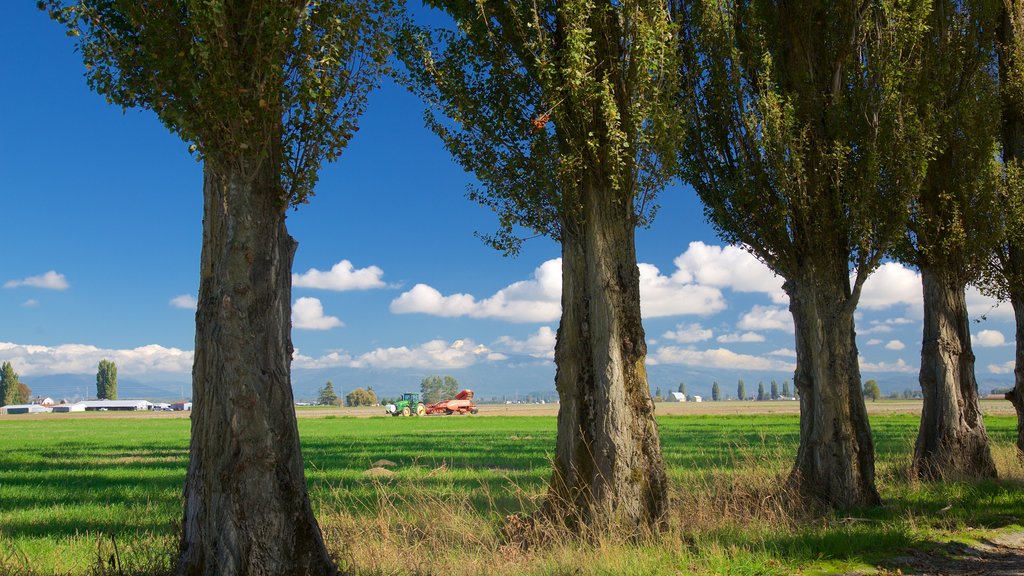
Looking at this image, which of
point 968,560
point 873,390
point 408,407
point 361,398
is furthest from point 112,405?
point 968,560

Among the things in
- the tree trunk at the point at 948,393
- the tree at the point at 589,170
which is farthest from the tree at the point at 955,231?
the tree at the point at 589,170

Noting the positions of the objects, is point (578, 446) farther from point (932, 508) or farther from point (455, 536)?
point (932, 508)

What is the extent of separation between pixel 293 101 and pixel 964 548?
32.7ft

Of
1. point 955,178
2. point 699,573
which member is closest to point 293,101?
point 699,573

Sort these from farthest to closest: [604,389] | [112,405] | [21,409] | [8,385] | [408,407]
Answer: [112,405]
[8,385]
[21,409]
[408,407]
[604,389]

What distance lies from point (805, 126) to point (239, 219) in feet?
32.4

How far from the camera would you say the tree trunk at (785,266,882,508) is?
40.0 feet

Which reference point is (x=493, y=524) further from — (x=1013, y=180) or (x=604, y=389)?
(x=1013, y=180)

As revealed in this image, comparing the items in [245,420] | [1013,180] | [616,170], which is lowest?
[245,420]

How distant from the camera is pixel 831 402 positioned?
12352 mm

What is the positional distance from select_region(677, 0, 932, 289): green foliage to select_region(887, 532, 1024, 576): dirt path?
437 cm

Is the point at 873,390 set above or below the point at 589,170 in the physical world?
below

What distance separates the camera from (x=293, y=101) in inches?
292

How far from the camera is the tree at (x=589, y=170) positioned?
9.43 m
